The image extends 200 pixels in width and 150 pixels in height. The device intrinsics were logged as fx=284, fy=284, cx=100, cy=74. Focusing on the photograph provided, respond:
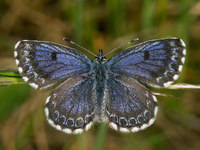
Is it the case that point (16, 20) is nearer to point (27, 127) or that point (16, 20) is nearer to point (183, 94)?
point (27, 127)

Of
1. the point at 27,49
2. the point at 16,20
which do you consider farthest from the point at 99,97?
the point at 16,20

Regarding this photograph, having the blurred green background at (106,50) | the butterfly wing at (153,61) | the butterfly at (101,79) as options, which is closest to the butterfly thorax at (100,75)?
the butterfly at (101,79)

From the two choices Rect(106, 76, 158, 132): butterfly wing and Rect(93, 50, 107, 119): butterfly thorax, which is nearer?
Rect(106, 76, 158, 132): butterfly wing

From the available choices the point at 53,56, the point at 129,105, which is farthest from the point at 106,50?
the point at 129,105

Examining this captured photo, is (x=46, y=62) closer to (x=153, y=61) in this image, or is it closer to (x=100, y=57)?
(x=100, y=57)

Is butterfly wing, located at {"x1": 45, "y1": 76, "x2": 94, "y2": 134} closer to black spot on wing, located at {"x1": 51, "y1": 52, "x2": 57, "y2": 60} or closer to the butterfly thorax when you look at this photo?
the butterfly thorax

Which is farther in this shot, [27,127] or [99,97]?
[27,127]

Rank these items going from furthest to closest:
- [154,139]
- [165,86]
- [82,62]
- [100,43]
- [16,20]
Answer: [16,20] < [100,43] < [154,139] < [82,62] < [165,86]

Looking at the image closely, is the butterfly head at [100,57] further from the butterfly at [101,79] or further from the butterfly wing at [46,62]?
the butterfly wing at [46,62]

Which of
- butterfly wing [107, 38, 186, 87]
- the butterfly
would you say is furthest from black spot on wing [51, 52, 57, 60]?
butterfly wing [107, 38, 186, 87]
